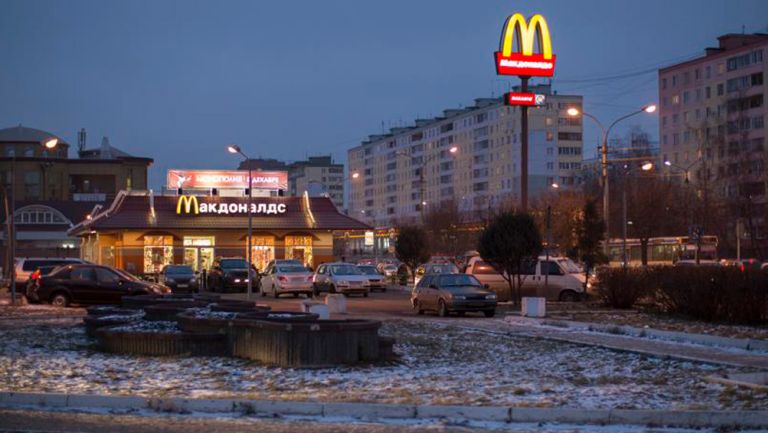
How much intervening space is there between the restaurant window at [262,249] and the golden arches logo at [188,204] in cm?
439

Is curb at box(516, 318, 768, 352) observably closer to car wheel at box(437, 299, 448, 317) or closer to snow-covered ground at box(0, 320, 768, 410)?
snow-covered ground at box(0, 320, 768, 410)

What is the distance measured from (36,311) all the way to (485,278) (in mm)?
16273

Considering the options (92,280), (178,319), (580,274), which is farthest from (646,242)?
(178,319)

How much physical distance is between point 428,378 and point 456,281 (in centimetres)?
1580

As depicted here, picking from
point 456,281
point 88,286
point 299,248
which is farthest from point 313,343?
point 299,248

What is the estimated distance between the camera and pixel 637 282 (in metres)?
30.3

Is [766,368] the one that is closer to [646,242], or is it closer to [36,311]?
[36,311]

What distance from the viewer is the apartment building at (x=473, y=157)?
407ft

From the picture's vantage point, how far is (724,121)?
3189 inches

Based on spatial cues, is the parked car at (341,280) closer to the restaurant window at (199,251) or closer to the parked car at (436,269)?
the parked car at (436,269)

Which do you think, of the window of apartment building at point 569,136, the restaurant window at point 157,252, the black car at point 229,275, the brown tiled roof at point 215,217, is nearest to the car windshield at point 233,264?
the black car at point 229,275

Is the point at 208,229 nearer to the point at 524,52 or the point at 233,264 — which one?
the point at 233,264

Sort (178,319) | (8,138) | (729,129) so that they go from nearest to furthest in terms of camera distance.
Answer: (178,319), (729,129), (8,138)

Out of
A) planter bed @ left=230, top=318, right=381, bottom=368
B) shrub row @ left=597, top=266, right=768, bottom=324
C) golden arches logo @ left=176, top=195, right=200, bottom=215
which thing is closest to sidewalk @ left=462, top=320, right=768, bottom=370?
shrub row @ left=597, top=266, right=768, bottom=324
